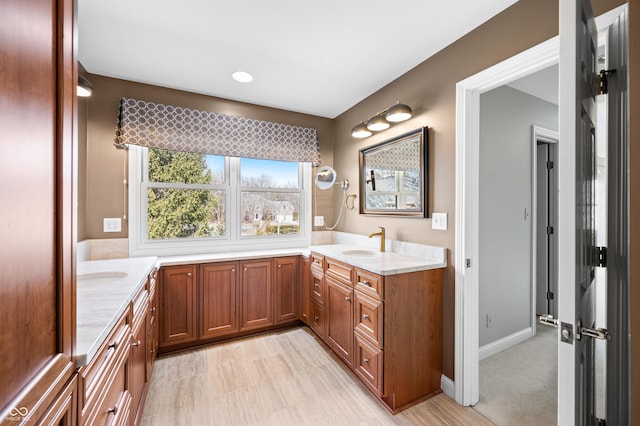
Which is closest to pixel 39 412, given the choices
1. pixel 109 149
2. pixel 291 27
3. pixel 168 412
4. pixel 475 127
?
pixel 168 412

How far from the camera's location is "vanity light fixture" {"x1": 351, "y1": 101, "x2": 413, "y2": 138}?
2156 mm

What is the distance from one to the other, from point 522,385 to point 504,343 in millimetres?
551

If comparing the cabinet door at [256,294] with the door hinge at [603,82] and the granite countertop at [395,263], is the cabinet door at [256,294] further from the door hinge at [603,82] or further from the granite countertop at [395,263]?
the door hinge at [603,82]

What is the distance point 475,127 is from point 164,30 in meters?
2.19

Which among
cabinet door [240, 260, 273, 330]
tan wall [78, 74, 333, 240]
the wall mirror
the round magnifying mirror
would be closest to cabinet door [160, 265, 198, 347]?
cabinet door [240, 260, 273, 330]

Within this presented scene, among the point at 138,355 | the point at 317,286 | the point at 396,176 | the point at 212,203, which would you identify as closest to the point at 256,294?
the point at 317,286

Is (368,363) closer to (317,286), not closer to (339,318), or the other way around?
(339,318)

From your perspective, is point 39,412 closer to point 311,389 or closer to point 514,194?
point 311,389

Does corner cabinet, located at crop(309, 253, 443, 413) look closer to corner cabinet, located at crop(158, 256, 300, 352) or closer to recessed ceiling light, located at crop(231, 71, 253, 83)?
corner cabinet, located at crop(158, 256, 300, 352)

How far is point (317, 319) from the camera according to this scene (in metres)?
2.64

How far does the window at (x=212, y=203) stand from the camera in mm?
2648

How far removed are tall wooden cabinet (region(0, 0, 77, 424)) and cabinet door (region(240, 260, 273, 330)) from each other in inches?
76.7

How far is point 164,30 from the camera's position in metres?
1.83

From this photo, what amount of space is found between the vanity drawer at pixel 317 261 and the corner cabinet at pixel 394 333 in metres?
0.40
